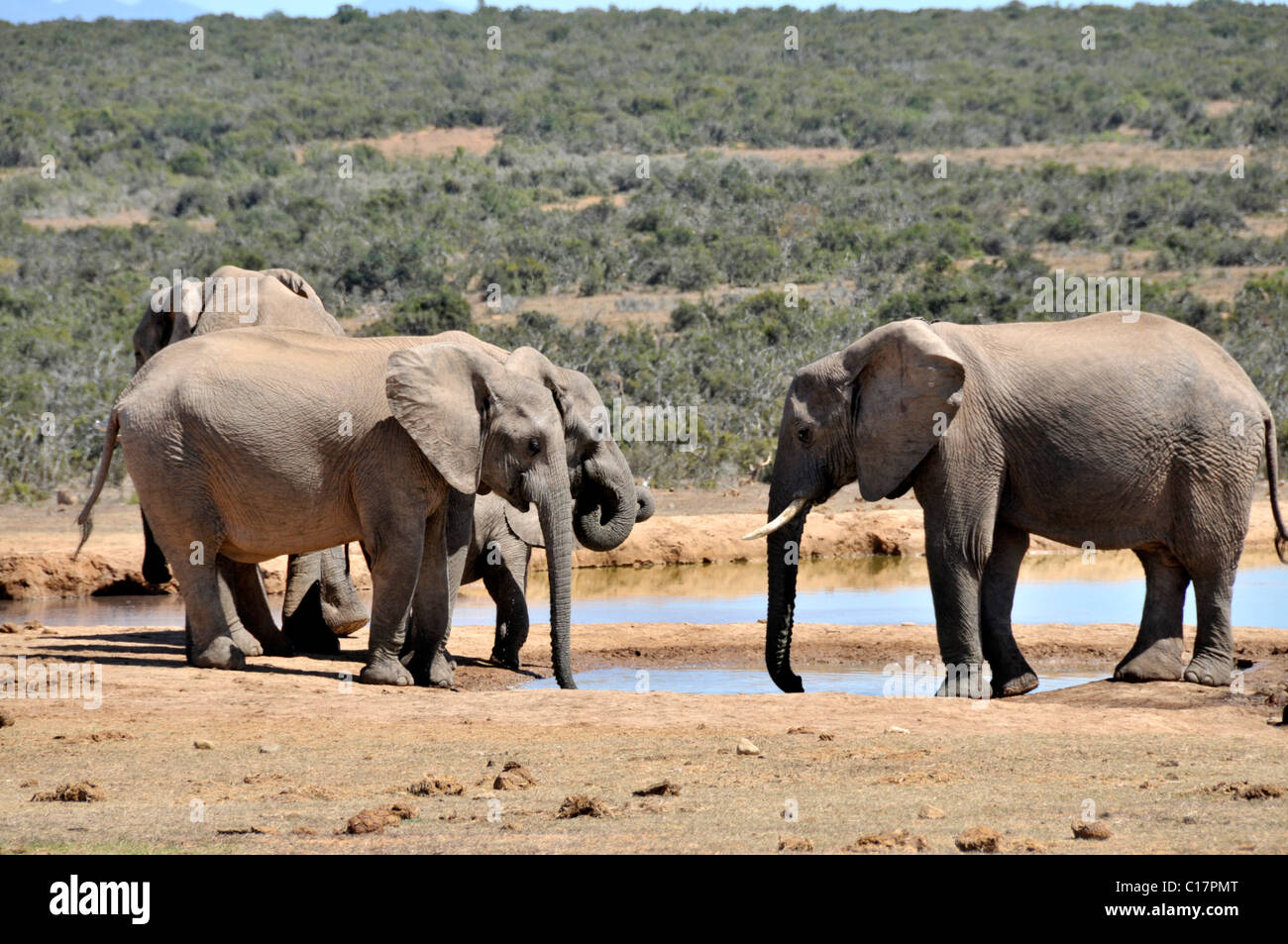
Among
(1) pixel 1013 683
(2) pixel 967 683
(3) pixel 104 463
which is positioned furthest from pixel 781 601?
(3) pixel 104 463

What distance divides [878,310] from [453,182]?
22206 mm

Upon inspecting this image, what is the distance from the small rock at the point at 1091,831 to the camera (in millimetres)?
6582

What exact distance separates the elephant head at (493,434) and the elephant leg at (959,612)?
2.34 metres

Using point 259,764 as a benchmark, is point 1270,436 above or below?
above

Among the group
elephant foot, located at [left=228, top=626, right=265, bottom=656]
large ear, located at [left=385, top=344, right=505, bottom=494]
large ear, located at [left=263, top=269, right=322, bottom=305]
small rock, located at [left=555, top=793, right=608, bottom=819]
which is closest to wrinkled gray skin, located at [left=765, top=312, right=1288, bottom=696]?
large ear, located at [left=385, top=344, right=505, bottom=494]

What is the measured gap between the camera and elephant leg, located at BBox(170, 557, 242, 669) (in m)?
11.8

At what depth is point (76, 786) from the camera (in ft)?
25.8

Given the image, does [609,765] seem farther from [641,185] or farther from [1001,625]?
[641,185]

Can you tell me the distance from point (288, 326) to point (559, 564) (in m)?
3.90

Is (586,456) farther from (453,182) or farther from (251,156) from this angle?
(251,156)

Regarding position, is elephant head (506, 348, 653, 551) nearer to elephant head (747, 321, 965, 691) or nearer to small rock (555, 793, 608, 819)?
elephant head (747, 321, 965, 691)

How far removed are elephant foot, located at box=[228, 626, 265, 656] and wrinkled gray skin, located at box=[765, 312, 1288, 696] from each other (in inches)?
148

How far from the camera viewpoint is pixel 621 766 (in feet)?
28.2
